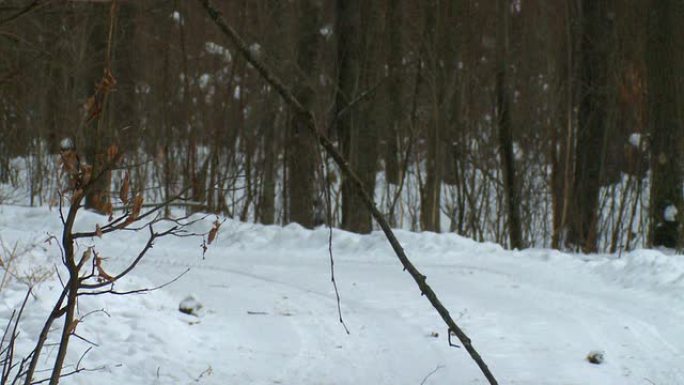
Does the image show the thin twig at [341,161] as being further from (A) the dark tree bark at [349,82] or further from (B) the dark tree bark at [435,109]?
(B) the dark tree bark at [435,109]

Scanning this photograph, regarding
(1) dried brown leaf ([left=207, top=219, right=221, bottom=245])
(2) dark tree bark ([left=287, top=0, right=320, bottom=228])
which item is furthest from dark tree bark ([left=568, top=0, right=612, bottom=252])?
(1) dried brown leaf ([left=207, top=219, right=221, bottom=245])

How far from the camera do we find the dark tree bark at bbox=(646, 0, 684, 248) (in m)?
15.2

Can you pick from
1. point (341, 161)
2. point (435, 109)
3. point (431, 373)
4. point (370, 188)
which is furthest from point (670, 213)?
point (341, 161)

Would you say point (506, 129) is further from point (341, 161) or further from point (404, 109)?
point (341, 161)

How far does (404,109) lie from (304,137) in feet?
11.0

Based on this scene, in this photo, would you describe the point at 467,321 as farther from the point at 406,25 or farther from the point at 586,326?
the point at 406,25

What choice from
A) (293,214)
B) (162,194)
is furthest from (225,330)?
(162,194)

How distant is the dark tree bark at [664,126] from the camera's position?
1525 centimetres

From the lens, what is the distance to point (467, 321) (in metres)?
8.23

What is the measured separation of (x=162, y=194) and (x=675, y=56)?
10346 millimetres

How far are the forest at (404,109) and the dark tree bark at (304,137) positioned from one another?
0.03m

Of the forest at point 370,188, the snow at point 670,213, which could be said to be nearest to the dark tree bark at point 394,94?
the forest at point 370,188

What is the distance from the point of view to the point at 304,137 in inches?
637

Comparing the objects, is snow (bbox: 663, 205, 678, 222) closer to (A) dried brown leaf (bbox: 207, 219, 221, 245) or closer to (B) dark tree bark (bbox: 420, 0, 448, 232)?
(B) dark tree bark (bbox: 420, 0, 448, 232)
